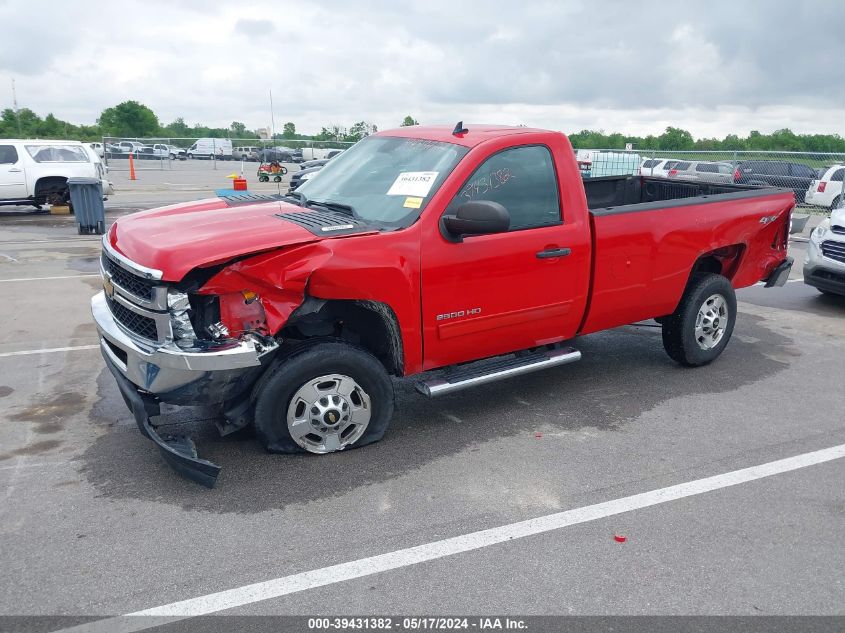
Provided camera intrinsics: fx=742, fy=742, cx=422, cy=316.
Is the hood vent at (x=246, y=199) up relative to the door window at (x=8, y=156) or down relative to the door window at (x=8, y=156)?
down

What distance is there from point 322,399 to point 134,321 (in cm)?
118

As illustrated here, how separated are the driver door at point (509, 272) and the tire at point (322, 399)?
A: 45 centimetres

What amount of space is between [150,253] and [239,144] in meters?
53.0

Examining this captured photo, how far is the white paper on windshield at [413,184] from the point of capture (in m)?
4.76

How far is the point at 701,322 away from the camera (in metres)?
6.30

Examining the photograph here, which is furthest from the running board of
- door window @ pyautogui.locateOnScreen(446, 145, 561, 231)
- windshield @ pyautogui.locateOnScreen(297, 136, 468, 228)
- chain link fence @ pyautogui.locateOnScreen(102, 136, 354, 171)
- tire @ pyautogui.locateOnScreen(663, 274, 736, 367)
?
chain link fence @ pyautogui.locateOnScreen(102, 136, 354, 171)

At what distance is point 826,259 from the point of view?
28.4 feet

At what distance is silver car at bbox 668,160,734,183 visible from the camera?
813 inches

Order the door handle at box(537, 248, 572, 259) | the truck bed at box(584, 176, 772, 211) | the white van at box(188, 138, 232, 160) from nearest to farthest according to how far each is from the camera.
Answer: the door handle at box(537, 248, 572, 259)
the truck bed at box(584, 176, 772, 211)
the white van at box(188, 138, 232, 160)

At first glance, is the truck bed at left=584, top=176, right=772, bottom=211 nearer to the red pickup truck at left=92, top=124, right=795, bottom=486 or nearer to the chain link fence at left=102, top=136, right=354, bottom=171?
the red pickup truck at left=92, top=124, right=795, bottom=486

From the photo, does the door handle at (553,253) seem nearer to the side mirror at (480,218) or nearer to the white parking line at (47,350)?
the side mirror at (480,218)

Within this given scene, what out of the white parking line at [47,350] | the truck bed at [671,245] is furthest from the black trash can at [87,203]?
the truck bed at [671,245]

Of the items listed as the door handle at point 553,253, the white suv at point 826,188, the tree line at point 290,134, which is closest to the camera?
the door handle at point 553,253

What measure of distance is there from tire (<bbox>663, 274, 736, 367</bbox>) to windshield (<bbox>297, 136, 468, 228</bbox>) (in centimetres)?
251
